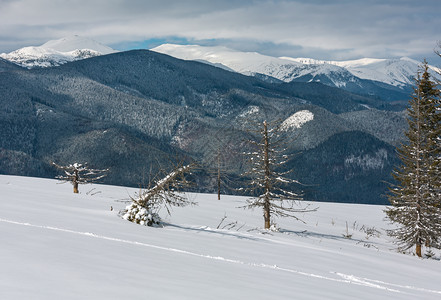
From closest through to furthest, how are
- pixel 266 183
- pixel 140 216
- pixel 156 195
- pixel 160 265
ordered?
pixel 160 265 < pixel 140 216 < pixel 156 195 < pixel 266 183

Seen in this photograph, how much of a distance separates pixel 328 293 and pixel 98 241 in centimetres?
451

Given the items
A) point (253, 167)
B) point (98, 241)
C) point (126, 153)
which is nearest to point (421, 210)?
point (253, 167)

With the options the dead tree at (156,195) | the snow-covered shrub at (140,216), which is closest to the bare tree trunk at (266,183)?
the dead tree at (156,195)

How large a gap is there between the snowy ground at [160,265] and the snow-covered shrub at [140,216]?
1.19ft

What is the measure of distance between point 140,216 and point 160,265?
5.22m

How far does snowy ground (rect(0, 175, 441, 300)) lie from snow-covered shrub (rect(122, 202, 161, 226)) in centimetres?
36

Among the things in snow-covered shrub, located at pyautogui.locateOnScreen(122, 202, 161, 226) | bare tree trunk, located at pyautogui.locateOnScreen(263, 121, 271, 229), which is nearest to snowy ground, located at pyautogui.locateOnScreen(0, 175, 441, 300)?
snow-covered shrub, located at pyautogui.locateOnScreen(122, 202, 161, 226)

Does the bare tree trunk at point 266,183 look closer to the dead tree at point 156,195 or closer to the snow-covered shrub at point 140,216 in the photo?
the dead tree at point 156,195

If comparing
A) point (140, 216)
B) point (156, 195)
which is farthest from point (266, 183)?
point (140, 216)

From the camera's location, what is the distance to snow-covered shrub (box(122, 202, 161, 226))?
1225 cm

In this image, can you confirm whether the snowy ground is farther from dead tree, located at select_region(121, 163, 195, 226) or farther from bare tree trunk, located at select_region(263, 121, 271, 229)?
bare tree trunk, located at select_region(263, 121, 271, 229)

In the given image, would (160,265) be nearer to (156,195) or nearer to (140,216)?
(140,216)

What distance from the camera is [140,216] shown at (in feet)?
40.4

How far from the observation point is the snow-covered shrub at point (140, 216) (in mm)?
12247
